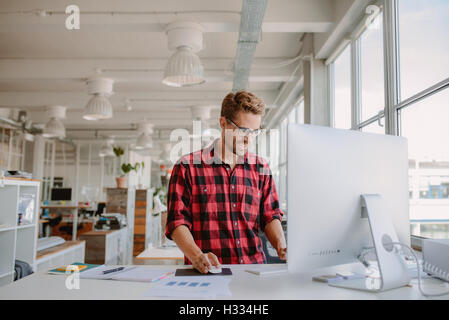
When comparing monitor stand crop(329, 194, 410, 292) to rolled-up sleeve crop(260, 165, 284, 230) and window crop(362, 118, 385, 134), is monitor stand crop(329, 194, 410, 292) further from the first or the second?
window crop(362, 118, 385, 134)

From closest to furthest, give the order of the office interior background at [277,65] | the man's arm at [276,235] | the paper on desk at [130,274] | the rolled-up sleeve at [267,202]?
the paper on desk at [130,274]
the man's arm at [276,235]
the rolled-up sleeve at [267,202]
the office interior background at [277,65]

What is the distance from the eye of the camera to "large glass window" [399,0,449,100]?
96.3 inches

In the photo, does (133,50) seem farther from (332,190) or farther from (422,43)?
(332,190)

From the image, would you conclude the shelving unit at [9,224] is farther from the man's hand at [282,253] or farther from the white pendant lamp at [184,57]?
the man's hand at [282,253]

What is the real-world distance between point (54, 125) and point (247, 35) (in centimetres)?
488

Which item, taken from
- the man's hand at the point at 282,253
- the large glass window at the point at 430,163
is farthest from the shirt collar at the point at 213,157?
the large glass window at the point at 430,163

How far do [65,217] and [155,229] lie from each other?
153 inches

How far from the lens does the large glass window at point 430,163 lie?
2439mm

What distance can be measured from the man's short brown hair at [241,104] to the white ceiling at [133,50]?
2.71 meters

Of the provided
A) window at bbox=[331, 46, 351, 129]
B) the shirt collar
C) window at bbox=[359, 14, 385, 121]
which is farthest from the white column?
the shirt collar
